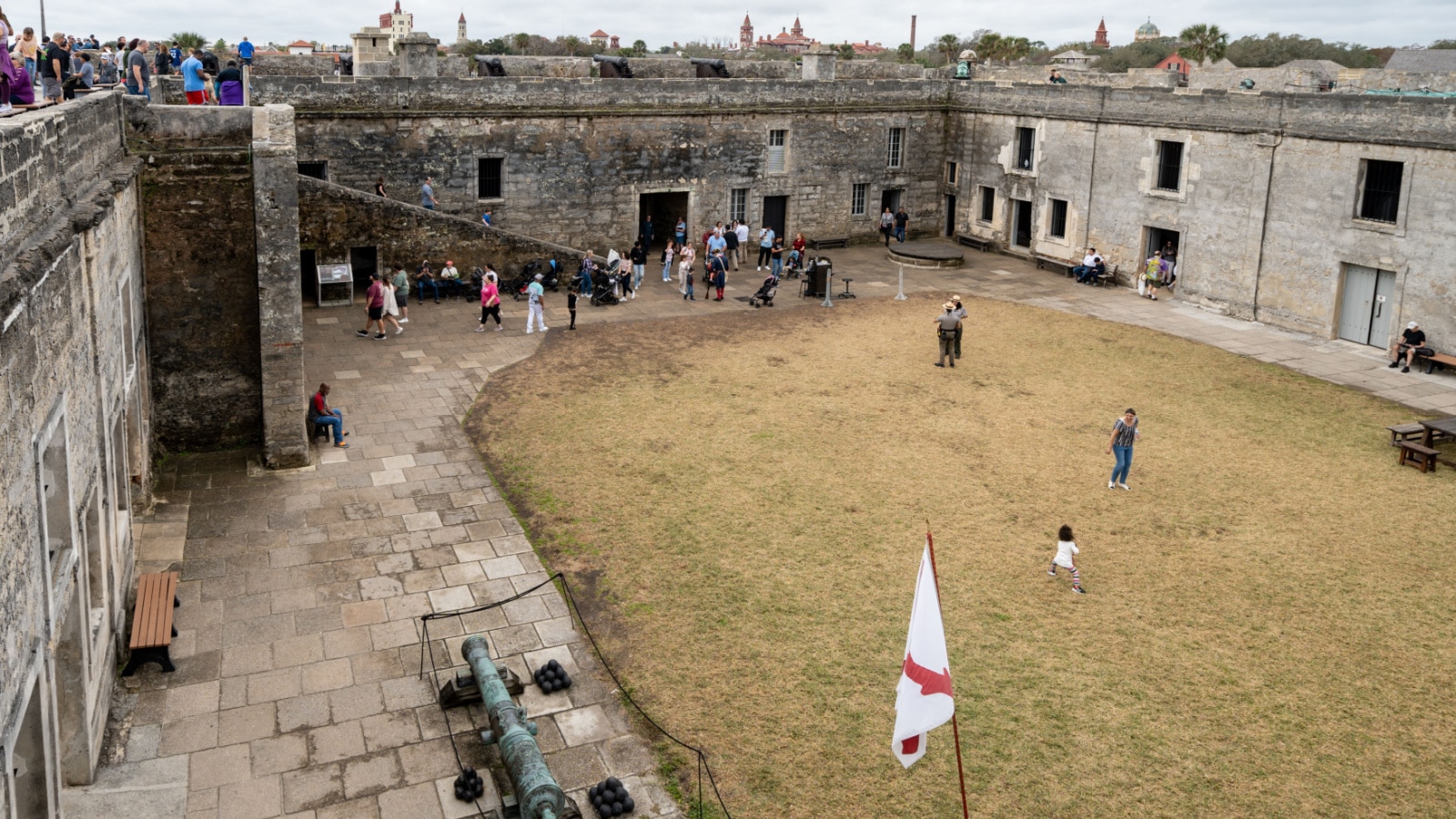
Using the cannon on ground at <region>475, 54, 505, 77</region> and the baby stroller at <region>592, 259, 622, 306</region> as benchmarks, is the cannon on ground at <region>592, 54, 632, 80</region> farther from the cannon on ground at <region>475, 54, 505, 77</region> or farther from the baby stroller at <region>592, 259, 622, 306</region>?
the baby stroller at <region>592, 259, 622, 306</region>

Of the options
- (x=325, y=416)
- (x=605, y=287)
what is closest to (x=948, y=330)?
(x=605, y=287)

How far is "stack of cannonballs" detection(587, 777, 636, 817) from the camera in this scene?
9289 millimetres

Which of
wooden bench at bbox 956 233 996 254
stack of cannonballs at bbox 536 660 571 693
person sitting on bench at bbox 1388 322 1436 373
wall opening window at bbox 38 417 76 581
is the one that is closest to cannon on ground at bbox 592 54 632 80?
Result: wooden bench at bbox 956 233 996 254

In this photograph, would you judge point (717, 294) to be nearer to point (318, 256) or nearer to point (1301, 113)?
point (318, 256)

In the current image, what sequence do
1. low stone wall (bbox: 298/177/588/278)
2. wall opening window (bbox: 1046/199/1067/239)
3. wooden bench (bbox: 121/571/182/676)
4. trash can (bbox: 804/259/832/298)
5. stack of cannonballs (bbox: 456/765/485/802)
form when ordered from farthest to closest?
wall opening window (bbox: 1046/199/1067/239)
trash can (bbox: 804/259/832/298)
low stone wall (bbox: 298/177/588/278)
wooden bench (bbox: 121/571/182/676)
stack of cannonballs (bbox: 456/765/485/802)

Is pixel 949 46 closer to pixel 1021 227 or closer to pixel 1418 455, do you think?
pixel 1021 227

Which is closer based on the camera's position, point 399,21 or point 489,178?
point 489,178

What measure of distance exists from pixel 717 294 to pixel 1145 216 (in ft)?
35.9

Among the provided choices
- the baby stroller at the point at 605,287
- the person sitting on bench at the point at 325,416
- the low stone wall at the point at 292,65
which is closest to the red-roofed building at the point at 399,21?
the low stone wall at the point at 292,65

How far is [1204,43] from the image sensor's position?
48719mm

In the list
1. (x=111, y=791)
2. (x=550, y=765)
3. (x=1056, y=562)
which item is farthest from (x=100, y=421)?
(x=1056, y=562)

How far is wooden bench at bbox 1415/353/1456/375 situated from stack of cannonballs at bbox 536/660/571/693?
18886 millimetres

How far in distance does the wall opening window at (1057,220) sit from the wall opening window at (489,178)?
15.2 m

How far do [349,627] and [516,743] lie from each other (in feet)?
12.2
